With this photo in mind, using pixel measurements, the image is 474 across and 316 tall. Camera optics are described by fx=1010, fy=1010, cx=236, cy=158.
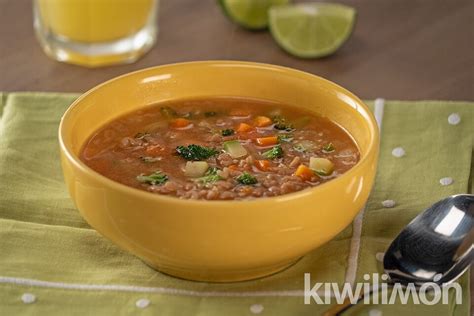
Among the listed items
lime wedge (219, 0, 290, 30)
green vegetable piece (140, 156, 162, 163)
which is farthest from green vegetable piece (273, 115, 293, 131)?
lime wedge (219, 0, 290, 30)

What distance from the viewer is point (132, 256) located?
2217 mm

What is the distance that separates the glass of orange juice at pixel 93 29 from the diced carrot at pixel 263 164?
1.31 m

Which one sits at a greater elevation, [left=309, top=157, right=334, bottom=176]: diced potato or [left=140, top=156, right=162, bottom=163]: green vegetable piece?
[left=309, top=157, right=334, bottom=176]: diced potato

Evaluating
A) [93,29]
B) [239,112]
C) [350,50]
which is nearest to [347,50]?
[350,50]

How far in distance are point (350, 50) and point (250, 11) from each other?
40 centimetres

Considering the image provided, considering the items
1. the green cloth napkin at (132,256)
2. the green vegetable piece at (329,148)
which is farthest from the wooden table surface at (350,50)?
the green vegetable piece at (329,148)

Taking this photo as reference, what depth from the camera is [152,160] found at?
7.27 ft

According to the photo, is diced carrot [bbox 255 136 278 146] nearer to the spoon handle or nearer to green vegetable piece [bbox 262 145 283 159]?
green vegetable piece [bbox 262 145 283 159]

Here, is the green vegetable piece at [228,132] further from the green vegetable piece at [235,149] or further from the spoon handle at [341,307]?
the spoon handle at [341,307]

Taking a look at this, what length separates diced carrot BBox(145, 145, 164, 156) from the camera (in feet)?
7.36

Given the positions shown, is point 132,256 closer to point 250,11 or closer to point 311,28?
point 311,28

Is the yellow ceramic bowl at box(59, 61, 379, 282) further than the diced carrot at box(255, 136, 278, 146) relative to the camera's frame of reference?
No

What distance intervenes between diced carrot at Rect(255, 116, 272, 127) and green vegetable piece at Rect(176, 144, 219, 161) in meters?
0.19

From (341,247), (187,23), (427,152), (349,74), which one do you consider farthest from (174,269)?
(187,23)
